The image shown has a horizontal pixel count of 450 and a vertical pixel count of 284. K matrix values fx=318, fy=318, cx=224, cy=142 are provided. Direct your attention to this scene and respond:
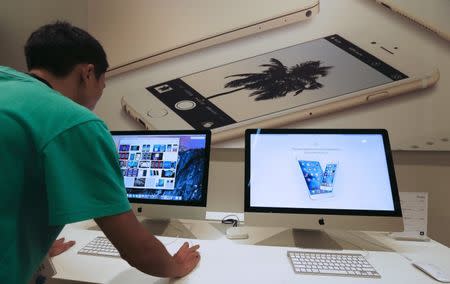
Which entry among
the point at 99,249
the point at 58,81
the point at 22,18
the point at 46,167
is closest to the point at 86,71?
the point at 58,81

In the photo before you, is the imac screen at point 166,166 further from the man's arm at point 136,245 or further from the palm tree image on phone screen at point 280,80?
the man's arm at point 136,245

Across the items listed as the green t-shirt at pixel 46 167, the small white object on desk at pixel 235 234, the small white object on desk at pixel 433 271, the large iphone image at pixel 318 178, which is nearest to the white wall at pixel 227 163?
the small white object on desk at pixel 235 234

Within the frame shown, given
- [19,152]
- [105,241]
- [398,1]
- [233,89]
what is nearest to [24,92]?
[19,152]

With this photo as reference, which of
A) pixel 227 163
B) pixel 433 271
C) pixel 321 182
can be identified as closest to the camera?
pixel 433 271

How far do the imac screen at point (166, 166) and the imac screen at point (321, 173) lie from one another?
7.8 inches

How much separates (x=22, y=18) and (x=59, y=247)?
142 cm

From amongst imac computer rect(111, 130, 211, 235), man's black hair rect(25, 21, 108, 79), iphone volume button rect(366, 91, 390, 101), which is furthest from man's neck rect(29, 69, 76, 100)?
iphone volume button rect(366, 91, 390, 101)

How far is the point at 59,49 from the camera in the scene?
786mm

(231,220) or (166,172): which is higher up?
(166,172)

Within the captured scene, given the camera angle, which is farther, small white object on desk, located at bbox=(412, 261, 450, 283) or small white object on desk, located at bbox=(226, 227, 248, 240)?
small white object on desk, located at bbox=(226, 227, 248, 240)

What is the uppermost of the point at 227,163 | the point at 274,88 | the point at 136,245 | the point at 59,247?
the point at 274,88

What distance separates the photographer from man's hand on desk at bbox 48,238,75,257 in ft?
3.39

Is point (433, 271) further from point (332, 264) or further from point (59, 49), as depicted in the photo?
point (59, 49)

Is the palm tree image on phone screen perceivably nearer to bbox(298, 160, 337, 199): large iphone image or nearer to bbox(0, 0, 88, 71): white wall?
bbox(298, 160, 337, 199): large iphone image
